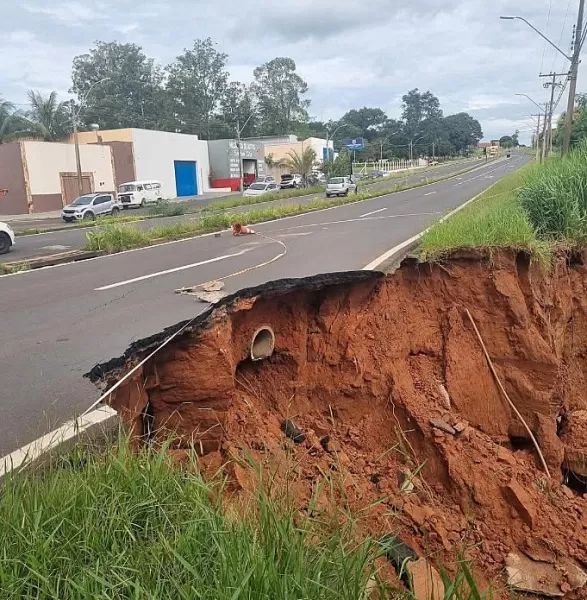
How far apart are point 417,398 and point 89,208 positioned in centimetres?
2704

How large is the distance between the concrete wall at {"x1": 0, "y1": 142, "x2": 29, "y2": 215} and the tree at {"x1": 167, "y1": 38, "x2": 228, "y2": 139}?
156 ft

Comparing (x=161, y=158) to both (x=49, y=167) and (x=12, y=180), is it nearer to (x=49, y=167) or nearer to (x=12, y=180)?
(x=49, y=167)

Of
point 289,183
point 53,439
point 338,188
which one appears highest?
point 53,439

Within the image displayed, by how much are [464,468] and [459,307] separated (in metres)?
2.24

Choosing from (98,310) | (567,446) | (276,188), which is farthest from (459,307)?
(276,188)

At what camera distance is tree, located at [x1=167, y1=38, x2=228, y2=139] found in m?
80.5

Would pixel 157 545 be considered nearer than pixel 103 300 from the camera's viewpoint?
Yes

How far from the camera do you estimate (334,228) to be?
625 inches

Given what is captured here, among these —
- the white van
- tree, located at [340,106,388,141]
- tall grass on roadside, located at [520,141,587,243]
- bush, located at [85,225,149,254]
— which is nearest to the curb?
bush, located at [85,225,149,254]

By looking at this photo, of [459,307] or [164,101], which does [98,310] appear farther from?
[164,101]

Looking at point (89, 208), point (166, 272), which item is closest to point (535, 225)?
point (166, 272)

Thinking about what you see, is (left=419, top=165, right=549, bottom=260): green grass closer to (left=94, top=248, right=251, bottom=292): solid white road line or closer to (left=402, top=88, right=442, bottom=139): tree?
(left=94, top=248, right=251, bottom=292): solid white road line

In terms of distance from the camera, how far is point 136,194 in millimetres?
37812

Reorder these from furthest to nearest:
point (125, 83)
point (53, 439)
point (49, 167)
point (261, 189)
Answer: point (125, 83) → point (261, 189) → point (49, 167) → point (53, 439)
